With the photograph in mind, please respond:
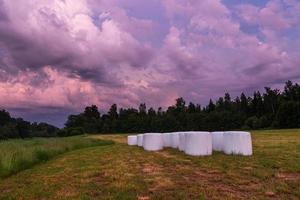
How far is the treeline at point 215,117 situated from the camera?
341 feet

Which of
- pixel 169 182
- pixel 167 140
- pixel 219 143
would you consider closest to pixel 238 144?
pixel 219 143

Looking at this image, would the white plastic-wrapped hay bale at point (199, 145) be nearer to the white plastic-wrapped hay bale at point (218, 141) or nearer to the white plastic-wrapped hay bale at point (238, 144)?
the white plastic-wrapped hay bale at point (238, 144)

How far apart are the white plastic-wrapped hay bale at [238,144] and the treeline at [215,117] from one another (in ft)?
269

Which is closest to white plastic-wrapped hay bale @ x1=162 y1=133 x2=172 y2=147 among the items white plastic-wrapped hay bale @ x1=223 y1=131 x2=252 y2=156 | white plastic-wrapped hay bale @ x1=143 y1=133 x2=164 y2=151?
white plastic-wrapped hay bale @ x1=143 y1=133 x2=164 y2=151

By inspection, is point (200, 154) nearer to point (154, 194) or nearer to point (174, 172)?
point (174, 172)

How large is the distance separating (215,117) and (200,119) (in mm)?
5364

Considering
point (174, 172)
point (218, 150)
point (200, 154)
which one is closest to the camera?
point (174, 172)

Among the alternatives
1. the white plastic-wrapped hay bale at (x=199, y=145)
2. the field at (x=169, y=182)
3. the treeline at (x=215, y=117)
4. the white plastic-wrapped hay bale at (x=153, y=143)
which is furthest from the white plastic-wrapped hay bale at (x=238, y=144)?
the treeline at (x=215, y=117)

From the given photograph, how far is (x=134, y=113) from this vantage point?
157 metres

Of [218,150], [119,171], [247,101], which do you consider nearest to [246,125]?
[247,101]

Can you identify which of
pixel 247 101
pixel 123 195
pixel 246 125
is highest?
pixel 247 101

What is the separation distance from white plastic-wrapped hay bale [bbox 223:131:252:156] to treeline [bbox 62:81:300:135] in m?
81.9

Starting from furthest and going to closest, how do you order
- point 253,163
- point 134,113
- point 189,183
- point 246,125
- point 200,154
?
point 134,113 < point 246,125 < point 200,154 < point 253,163 < point 189,183

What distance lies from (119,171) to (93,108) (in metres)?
161
